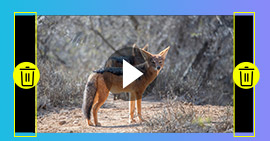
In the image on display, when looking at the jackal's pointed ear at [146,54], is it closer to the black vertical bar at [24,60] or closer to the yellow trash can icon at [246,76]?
the yellow trash can icon at [246,76]

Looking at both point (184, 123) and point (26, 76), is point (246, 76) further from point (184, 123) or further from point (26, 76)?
point (26, 76)

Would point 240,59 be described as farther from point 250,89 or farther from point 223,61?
point 223,61

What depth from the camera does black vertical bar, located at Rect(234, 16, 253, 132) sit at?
18.1ft

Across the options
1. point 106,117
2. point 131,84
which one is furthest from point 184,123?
point 106,117

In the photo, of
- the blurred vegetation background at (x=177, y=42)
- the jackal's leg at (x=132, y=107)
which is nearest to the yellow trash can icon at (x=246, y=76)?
the jackal's leg at (x=132, y=107)

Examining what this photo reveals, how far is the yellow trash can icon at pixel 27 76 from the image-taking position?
5.47 metres

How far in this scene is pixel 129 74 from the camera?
698 cm

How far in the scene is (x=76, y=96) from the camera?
8.66 metres

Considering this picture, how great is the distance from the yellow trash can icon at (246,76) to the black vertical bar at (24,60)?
2.97 meters

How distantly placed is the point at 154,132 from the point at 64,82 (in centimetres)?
335

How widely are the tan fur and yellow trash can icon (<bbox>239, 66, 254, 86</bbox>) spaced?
5.31 feet

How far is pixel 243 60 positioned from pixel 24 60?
3101mm

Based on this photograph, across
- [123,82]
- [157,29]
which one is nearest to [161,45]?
[157,29]

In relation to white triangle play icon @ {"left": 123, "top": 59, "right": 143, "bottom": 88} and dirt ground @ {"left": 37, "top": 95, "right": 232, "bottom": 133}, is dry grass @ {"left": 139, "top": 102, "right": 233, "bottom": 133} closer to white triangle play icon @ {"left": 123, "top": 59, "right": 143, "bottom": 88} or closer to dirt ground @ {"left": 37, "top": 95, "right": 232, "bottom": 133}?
dirt ground @ {"left": 37, "top": 95, "right": 232, "bottom": 133}
